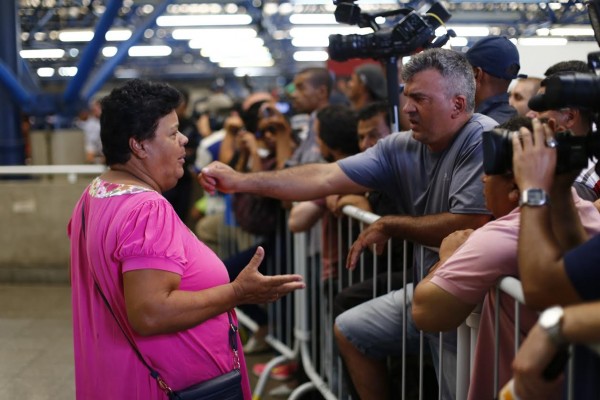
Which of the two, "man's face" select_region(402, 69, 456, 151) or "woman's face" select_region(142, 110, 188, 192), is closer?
"woman's face" select_region(142, 110, 188, 192)

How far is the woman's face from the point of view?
8.20ft

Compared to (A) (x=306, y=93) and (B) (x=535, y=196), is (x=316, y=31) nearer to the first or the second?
(A) (x=306, y=93)

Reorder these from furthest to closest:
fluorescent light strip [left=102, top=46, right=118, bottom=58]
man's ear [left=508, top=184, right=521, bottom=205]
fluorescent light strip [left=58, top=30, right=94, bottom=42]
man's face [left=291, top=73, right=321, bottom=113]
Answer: fluorescent light strip [left=102, top=46, right=118, bottom=58], fluorescent light strip [left=58, top=30, right=94, bottom=42], man's face [left=291, top=73, right=321, bottom=113], man's ear [left=508, top=184, right=521, bottom=205]

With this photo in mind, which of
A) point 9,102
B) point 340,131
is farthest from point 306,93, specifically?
point 9,102

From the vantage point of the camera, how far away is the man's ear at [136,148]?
2.46 m

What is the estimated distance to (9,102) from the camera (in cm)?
926

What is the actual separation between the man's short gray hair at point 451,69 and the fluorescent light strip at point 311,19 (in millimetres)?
12919

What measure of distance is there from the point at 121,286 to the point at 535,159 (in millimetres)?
1332

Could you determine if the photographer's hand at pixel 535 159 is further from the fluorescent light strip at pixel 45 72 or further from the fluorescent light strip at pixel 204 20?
the fluorescent light strip at pixel 45 72

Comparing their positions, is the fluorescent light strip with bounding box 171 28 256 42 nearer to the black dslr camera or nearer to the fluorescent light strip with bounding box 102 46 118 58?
the fluorescent light strip with bounding box 102 46 118 58

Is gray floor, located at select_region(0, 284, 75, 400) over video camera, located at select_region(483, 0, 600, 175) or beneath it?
beneath

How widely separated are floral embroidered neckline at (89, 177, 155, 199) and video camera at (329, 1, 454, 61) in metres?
1.63

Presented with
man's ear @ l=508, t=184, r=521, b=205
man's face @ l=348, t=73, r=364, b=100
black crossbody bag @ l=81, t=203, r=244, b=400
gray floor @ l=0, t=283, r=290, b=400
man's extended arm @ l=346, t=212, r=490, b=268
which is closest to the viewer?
man's ear @ l=508, t=184, r=521, b=205

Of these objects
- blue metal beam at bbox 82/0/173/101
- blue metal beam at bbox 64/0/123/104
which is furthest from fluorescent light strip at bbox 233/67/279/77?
blue metal beam at bbox 64/0/123/104
